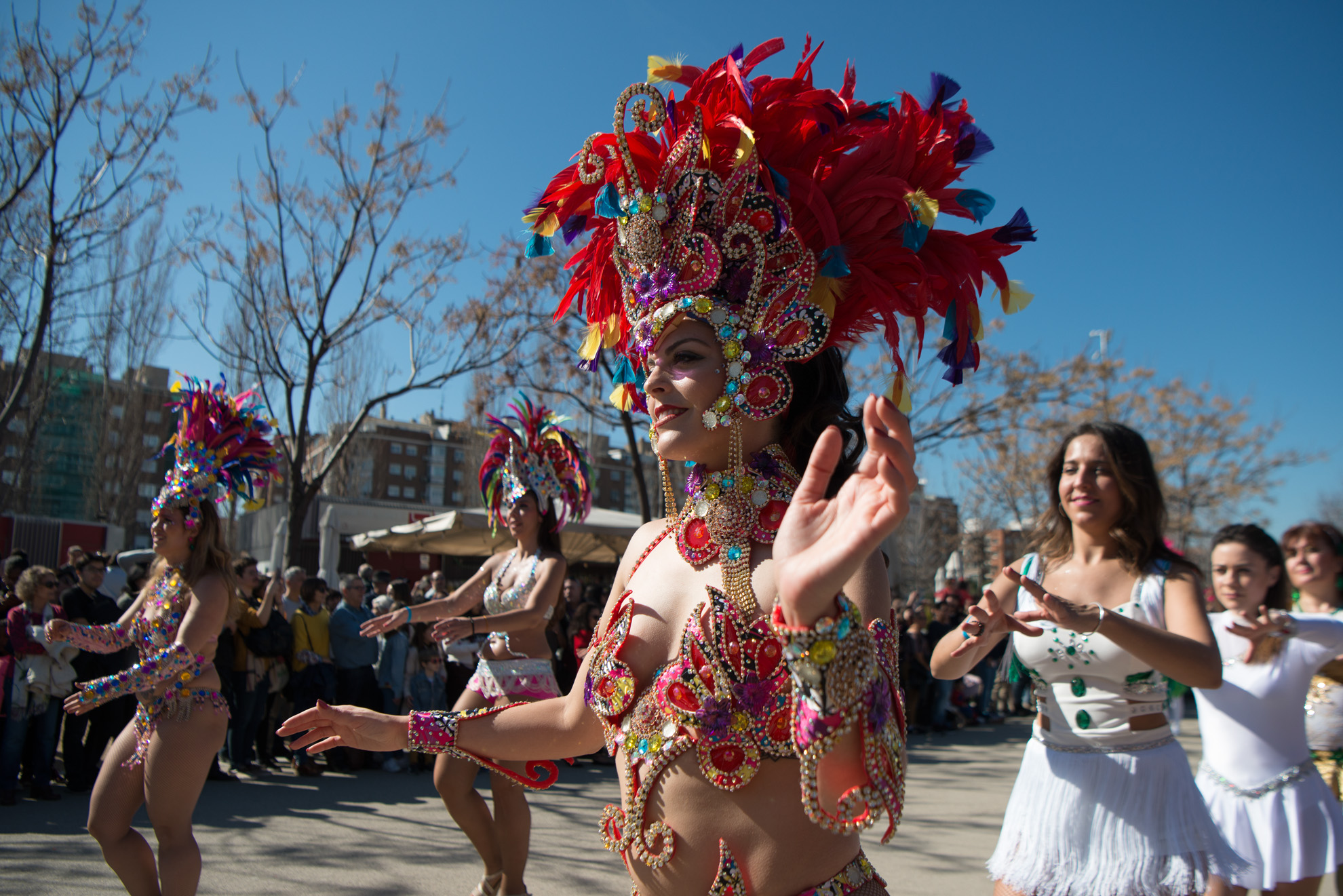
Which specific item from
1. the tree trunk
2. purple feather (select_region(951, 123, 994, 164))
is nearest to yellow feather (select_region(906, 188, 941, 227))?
purple feather (select_region(951, 123, 994, 164))

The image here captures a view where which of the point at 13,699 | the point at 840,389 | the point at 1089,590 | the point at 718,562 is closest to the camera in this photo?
the point at 718,562

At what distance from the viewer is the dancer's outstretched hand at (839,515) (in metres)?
1.26

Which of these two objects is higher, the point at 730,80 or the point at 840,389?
the point at 730,80

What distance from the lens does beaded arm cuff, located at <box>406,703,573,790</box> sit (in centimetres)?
191

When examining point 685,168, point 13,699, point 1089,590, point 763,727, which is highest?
point 685,168

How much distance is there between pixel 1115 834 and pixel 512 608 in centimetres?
307

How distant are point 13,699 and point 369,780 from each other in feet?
8.78

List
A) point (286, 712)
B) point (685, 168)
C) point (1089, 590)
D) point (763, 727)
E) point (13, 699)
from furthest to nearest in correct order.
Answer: point (286, 712)
point (13, 699)
point (1089, 590)
point (685, 168)
point (763, 727)

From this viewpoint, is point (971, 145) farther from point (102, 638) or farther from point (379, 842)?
point (379, 842)

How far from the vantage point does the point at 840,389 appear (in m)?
1.95

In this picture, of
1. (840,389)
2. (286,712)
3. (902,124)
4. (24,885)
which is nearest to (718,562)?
(840,389)

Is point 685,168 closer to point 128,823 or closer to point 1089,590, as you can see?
point 1089,590

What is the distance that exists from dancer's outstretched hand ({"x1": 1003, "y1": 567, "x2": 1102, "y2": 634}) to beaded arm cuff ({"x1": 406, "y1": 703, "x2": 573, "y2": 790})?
4.21ft

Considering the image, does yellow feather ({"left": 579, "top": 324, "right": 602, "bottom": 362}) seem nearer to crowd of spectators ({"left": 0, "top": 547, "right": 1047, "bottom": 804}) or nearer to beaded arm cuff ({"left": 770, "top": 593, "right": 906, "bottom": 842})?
beaded arm cuff ({"left": 770, "top": 593, "right": 906, "bottom": 842})
